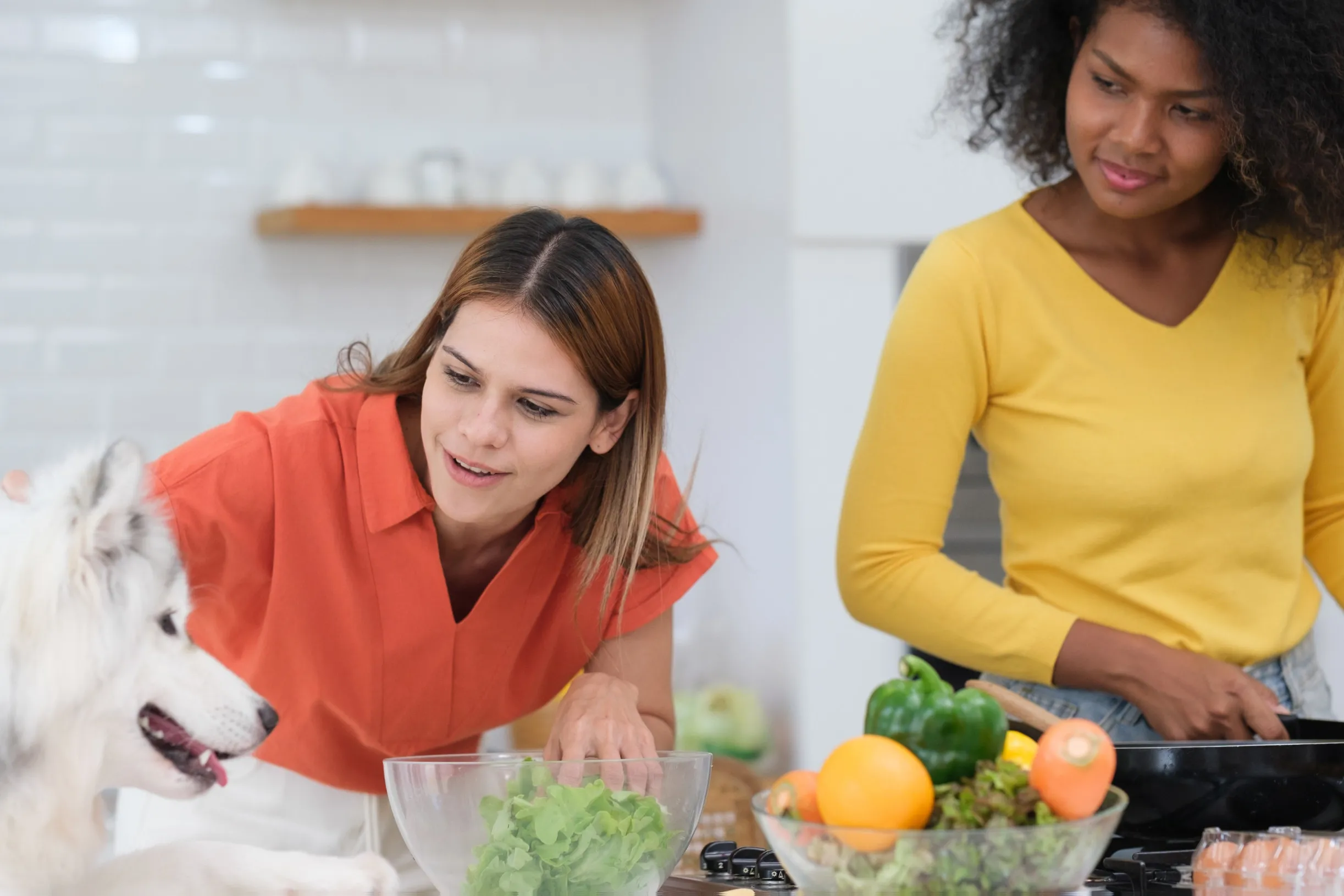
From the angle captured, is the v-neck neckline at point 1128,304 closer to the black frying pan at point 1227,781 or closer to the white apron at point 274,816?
the black frying pan at point 1227,781

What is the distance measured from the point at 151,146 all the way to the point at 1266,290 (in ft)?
7.97

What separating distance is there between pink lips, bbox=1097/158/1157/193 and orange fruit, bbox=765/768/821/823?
84cm

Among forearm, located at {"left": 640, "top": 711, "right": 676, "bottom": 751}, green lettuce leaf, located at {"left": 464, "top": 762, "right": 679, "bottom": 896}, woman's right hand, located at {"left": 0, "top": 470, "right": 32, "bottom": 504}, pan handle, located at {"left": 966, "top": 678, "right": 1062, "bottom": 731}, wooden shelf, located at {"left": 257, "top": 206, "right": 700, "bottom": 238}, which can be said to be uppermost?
wooden shelf, located at {"left": 257, "top": 206, "right": 700, "bottom": 238}

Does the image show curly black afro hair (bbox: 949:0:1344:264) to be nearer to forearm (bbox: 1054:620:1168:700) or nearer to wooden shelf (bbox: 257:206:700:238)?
forearm (bbox: 1054:620:1168:700)

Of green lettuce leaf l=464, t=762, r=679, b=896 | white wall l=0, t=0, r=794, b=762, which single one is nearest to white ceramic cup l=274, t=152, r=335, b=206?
white wall l=0, t=0, r=794, b=762

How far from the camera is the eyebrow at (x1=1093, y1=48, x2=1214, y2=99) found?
1463mm

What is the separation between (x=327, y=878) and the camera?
3.28 feet

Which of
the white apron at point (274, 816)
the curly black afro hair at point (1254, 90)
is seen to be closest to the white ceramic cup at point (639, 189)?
the curly black afro hair at point (1254, 90)

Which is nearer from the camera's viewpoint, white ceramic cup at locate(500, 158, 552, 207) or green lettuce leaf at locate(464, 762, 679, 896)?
green lettuce leaf at locate(464, 762, 679, 896)

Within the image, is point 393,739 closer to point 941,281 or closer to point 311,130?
point 941,281

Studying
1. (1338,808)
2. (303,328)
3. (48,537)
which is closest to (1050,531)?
(1338,808)

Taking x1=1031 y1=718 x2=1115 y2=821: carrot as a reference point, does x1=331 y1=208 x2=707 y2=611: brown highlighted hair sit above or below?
above

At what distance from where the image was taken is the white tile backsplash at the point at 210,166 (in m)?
3.11

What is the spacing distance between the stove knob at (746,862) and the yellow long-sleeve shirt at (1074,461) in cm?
45
